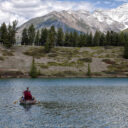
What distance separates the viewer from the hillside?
144750 mm

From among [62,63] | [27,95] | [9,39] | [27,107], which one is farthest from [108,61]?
[27,107]

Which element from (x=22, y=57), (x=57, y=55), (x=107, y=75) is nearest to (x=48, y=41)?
(x=57, y=55)

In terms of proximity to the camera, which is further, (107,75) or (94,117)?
(107,75)

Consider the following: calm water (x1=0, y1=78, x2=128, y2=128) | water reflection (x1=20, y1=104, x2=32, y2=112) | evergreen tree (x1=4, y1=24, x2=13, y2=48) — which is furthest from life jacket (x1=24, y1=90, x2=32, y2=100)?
evergreen tree (x1=4, y1=24, x2=13, y2=48)

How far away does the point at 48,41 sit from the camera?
19325 cm

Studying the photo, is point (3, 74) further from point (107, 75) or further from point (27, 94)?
point (27, 94)

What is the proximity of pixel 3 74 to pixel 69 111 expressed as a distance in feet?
→ 321

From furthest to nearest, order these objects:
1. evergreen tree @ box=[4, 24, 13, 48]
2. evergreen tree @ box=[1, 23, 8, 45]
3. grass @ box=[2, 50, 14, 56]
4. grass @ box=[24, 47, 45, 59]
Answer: evergreen tree @ box=[1, 23, 8, 45]
evergreen tree @ box=[4, 24, 13, 48]
grass @ box=[24, 47, 45, 59]
grass @ box=[2, 50, 14, 56]

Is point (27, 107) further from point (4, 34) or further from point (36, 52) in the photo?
point (4, 34)

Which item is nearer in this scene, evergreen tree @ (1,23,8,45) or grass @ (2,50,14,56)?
grass @ (2,50,14,56)

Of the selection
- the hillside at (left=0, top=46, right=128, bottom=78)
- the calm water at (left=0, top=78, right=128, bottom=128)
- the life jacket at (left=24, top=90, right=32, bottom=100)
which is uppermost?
the hillside at (left=0, top=46, right=128, bottom=78)

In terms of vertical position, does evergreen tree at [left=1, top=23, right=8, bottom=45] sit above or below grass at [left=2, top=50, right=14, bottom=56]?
above

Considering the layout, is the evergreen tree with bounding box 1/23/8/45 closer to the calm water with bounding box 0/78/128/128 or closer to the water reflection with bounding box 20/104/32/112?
the calm water with bounding box 0/78/128/128

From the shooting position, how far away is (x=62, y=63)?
161000 mm
